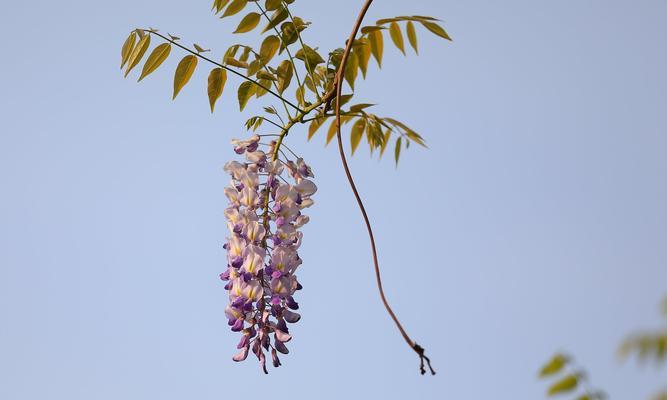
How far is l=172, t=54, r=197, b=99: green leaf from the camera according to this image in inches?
89.9

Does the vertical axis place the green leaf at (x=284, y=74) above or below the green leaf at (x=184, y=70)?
below

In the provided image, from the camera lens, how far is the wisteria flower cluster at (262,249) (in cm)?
217

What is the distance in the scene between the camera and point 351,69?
90.4 inches

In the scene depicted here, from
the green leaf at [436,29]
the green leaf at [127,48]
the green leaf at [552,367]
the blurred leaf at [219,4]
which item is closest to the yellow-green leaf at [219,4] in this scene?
the blurred leaf at [219,4]

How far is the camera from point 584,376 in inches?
45.1

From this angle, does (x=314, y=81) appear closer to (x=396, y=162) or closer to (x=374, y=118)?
(x=374, y=118)

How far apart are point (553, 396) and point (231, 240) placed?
125cm

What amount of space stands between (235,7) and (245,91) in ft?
0.77

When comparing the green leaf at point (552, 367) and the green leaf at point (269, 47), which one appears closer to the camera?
the green leaf at point (552, 367)

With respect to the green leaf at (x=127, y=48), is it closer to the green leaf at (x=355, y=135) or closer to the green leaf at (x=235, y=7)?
the green leaf at (x=235, y=7)

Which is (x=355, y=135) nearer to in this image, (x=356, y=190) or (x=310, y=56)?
(x=310, y=56)

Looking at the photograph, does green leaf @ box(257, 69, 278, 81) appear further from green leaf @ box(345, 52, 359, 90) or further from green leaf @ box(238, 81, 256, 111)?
green leaf @ box(345, 52, 359, 90)

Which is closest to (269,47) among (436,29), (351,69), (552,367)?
(351,69)

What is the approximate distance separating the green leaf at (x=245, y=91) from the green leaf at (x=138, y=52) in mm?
299
